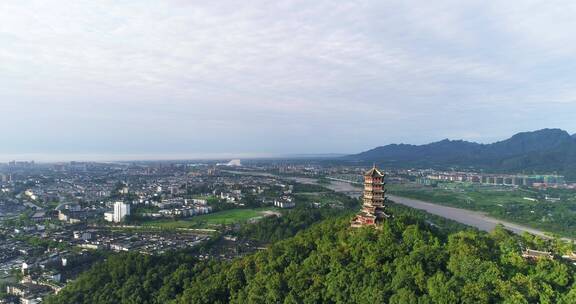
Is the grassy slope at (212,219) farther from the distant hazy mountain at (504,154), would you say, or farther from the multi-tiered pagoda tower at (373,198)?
the distant hazy mountain at (504,154)

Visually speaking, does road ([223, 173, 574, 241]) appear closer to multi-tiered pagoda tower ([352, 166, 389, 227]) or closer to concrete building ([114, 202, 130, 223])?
multi-tiered pagoda tower ([352, 166, 389, 227])

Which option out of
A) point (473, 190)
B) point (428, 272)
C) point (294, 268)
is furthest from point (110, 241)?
point (473, 190)

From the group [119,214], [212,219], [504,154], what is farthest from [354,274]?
[504,154]

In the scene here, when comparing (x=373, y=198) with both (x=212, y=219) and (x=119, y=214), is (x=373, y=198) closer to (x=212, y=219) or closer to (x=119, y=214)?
(x=212, y=219)

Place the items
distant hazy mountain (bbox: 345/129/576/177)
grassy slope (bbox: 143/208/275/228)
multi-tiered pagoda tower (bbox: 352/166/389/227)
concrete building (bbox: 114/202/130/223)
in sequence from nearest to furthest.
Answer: multi-tiered pagoda tower (bbox: 352/166/389/227) → grassy slope (bbox: 143/208/275/228) → concrete building (bbox: 114/202/130/223) → distant hazy mountain (bbox: 345/129/576/177)

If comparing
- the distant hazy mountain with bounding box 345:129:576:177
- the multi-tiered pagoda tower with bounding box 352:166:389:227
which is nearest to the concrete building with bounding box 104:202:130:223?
A: the multi-tiered pagoda tower with bounding box 352:166:389:227
